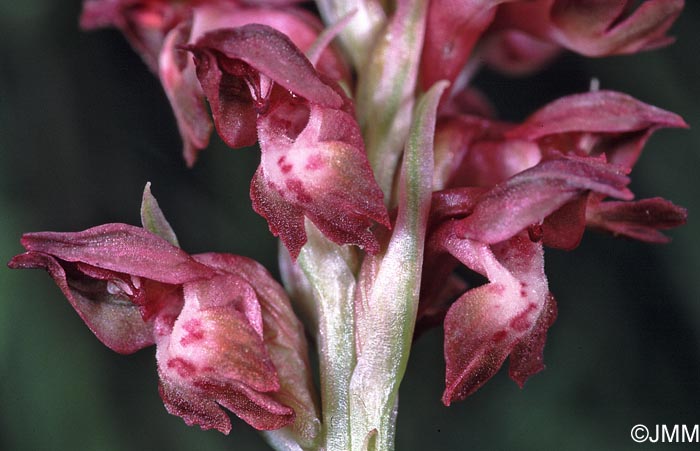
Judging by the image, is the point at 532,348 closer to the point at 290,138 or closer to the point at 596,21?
the point at 290,138

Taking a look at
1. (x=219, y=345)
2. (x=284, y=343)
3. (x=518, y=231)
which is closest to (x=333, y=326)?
(x=284, y=343)

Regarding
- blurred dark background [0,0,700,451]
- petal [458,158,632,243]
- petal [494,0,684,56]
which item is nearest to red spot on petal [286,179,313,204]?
petal [458,158,632,243]

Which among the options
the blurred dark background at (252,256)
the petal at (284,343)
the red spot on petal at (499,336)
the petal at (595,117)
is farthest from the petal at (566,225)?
the blurred dark background at (252,256)

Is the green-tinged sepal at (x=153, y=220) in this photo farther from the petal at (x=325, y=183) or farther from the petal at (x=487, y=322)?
the petal at (x=487, y=322)

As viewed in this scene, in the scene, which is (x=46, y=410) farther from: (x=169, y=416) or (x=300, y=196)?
(x=300, y=196)

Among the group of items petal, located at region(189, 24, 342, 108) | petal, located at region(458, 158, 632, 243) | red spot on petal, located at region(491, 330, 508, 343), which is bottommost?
red spot on petal, located at region(491, 330, 508, 343)

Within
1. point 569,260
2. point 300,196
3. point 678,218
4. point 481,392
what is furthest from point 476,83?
point 300,196

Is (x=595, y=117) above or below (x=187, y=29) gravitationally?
below

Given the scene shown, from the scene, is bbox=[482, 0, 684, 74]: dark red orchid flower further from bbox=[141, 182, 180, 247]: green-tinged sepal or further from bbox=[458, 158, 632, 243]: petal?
bbox=[141, 182, 180, 247]: green-tinged sepal
